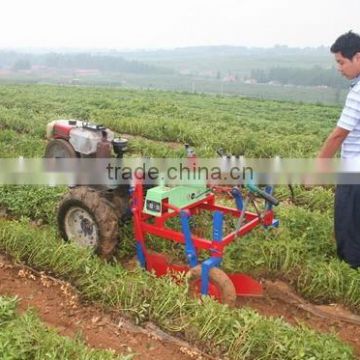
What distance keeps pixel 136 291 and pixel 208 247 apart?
24.5 inches

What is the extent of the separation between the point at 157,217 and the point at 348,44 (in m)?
2.01

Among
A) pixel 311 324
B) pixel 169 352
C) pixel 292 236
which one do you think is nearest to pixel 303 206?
pixel 292 236

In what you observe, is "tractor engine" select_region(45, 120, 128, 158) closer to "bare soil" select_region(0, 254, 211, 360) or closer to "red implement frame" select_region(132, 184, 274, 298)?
"red implement frame" select_region(132, 184, 274, 298)

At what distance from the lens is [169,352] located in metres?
3.20

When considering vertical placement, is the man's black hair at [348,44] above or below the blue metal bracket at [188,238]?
above

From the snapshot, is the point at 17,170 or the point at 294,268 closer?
the point at 294,268

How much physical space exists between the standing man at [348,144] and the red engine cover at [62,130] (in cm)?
244

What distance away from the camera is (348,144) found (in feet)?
13.1

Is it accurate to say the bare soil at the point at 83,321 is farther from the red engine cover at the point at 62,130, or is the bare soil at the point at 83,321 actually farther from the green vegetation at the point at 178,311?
the red engine cover at the point at 62,130

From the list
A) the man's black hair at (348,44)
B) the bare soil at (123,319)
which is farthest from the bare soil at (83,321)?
the man's black hair at (348,44)

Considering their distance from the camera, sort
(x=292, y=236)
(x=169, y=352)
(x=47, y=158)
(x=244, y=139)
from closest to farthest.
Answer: (x=169, y=352) < (x=292, y=236) < (x=47, y=158) < (x=244, y=139)

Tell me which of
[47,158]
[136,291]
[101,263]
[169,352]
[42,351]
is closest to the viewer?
[42,351]

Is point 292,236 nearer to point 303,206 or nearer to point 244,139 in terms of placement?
point 303,206

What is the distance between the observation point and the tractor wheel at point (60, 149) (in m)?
4.77
